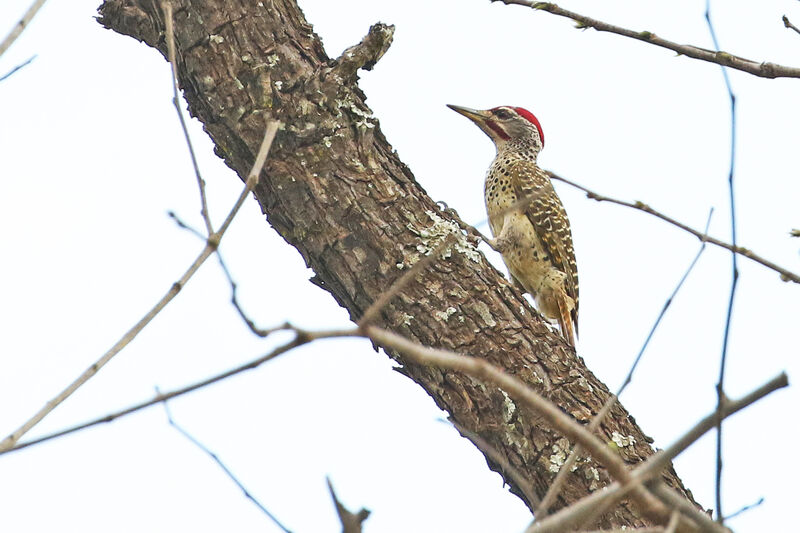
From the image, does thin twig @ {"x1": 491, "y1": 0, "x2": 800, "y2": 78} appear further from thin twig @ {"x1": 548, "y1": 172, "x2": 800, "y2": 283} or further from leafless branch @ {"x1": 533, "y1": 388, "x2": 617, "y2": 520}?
leafless branch @ {"x1": 533, "y1": 388, "x2": 617, "y2": 520}

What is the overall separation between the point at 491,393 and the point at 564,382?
26cm

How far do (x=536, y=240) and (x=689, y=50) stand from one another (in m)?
3.32

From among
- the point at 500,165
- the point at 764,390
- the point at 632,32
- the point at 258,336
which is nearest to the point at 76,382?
the point at 258,336

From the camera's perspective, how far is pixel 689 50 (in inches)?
99.4

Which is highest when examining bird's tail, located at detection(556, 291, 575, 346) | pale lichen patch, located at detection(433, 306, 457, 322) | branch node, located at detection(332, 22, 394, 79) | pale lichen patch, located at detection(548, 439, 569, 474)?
bird's tail, located at detection(556, 291, 575, 346)

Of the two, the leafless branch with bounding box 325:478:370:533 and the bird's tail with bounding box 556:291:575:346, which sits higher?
the bird's tail with bounding box 556:291:575:346

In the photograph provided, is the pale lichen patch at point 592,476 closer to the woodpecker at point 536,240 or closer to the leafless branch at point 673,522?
the leafless branch at point 673,522

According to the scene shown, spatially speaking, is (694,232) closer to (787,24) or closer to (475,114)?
(787,24)

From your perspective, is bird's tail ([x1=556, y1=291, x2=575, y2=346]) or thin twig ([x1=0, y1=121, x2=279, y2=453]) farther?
bird's tail ([x1=556, y1=291, x2=575, y2=346])

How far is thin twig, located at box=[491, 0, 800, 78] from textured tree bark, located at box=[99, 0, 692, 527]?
0.80 meters

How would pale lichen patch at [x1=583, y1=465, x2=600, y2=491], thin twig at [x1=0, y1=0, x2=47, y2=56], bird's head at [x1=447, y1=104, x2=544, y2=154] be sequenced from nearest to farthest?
thin twig at [x1=0, y1=0, x2=47, y2=56] → pale lichen patch at [x1=583, y1=465, x2=600, y2=491] → bird's head at [x1=447, y1=104, x2=544, y2=154]

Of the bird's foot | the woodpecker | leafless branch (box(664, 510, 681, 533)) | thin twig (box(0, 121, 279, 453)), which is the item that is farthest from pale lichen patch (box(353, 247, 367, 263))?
the bird's foot

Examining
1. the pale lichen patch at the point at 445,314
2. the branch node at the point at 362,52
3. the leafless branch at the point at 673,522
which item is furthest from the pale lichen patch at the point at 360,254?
the leafless branch at the point at 673,522

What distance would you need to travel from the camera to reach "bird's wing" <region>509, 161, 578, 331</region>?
583 cm
